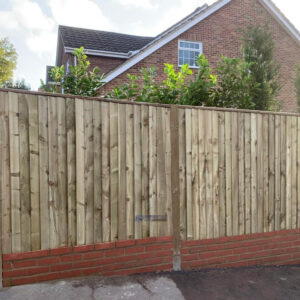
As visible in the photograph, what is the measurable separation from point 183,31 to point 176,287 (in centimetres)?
1139

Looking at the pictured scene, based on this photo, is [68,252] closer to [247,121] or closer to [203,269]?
[203,269]

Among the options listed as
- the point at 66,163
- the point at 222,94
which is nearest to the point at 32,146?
the point at 66,163

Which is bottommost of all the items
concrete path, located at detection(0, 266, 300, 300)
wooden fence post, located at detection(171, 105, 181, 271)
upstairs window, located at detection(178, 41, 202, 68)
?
concrete path, located at detection(0, 266, 300, 300)

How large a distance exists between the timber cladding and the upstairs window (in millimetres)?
9131

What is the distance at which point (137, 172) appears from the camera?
309 cm

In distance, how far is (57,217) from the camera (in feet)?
9.09

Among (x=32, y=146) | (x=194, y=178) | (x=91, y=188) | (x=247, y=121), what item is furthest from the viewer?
(x=247, y=121)

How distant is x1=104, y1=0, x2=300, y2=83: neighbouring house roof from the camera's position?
10.5 metres

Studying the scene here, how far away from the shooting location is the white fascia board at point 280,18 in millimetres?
13618

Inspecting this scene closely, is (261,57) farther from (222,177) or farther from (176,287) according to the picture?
(176,287)

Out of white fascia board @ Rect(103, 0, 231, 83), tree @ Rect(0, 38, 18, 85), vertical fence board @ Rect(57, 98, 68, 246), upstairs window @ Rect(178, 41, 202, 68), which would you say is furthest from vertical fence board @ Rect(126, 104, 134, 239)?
tree @ Rect(0, 38, 18, 85)

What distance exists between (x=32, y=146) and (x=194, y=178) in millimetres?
1829

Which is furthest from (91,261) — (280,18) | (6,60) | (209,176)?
(6,60)

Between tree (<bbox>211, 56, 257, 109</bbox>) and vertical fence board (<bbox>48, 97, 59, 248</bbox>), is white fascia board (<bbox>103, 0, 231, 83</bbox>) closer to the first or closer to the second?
tree (<bbox>211, 56, 257, 109</bbox>)
